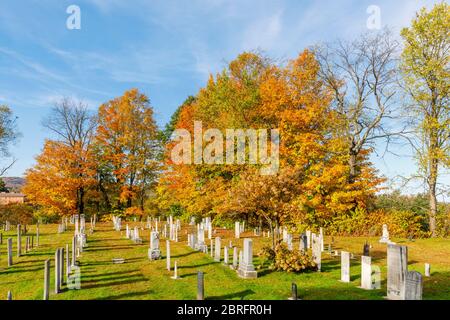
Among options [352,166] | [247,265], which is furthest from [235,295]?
[352,166]

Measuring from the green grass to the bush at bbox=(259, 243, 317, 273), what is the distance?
0.41m

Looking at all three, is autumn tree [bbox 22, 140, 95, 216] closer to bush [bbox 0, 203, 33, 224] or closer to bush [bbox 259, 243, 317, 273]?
bush [bbox 0, 203, 33, 224]

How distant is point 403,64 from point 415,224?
13.4 metres

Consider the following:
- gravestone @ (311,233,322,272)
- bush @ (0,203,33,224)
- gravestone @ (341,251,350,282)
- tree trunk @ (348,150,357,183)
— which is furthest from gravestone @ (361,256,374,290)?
bush @ (0,203,33,224)

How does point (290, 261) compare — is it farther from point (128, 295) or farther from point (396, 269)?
point (128, 295)

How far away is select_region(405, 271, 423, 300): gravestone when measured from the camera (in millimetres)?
10693

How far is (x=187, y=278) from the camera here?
15789 mm

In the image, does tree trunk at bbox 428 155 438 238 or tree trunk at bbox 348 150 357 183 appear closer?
tree trunk at bbox 428 155 438 238

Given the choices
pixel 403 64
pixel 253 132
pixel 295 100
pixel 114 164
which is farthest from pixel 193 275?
pixel 114 164

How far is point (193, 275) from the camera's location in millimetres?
16406

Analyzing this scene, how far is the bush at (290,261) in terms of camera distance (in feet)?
54.4

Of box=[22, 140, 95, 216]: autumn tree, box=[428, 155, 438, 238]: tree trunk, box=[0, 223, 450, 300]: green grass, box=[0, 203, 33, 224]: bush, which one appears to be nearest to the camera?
box=[0, 223, 450, 300]: green grass

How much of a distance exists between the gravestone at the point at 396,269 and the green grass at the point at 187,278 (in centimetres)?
49

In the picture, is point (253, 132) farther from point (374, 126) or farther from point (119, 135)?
point (119, 135)
